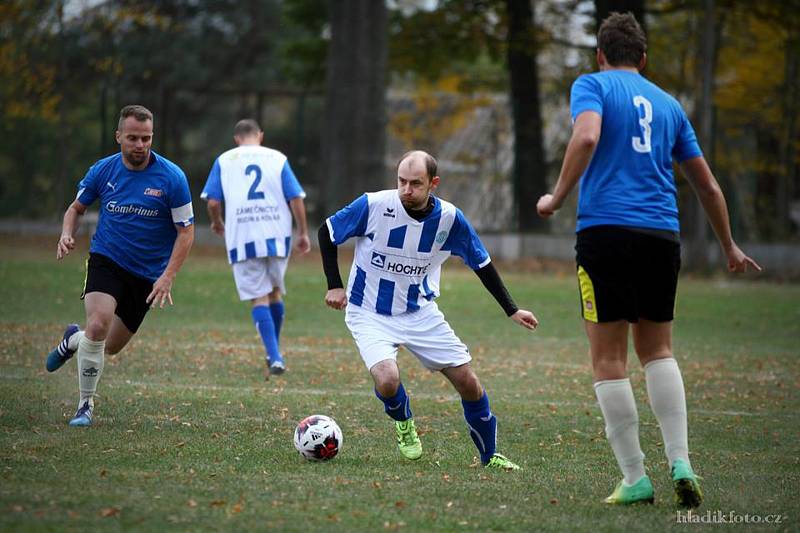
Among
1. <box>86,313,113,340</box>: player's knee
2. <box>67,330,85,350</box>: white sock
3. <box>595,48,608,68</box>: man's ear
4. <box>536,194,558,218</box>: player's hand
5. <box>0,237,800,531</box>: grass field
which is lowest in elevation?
<box>0,237,800,531</box>: grass field

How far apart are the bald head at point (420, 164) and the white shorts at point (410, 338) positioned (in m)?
0.79

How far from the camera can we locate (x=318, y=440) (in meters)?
6.54

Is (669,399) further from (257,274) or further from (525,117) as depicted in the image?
(525,117)

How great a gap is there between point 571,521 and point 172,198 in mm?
3791

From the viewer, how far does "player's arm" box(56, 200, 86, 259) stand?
297 inches

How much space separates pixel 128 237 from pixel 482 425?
287cm

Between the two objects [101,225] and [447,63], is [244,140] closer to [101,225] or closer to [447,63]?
[101,225]

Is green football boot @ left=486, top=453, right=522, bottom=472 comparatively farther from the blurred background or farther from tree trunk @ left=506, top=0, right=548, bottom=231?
tree trunk @ left=506, top=0, right=548, bottom=231

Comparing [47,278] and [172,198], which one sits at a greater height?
[172,198]

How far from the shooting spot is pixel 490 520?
523 centimetres

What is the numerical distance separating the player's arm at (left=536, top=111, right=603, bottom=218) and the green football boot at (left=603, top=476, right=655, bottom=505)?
139 cm

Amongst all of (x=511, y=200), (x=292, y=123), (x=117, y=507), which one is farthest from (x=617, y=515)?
(x=292, y=123)

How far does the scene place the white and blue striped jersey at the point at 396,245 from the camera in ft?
22.0

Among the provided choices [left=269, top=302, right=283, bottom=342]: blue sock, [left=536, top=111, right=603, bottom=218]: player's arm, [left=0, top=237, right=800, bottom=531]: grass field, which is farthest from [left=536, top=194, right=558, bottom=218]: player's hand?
[left=269, top=302, right=283, bottom=342]: blue sock
